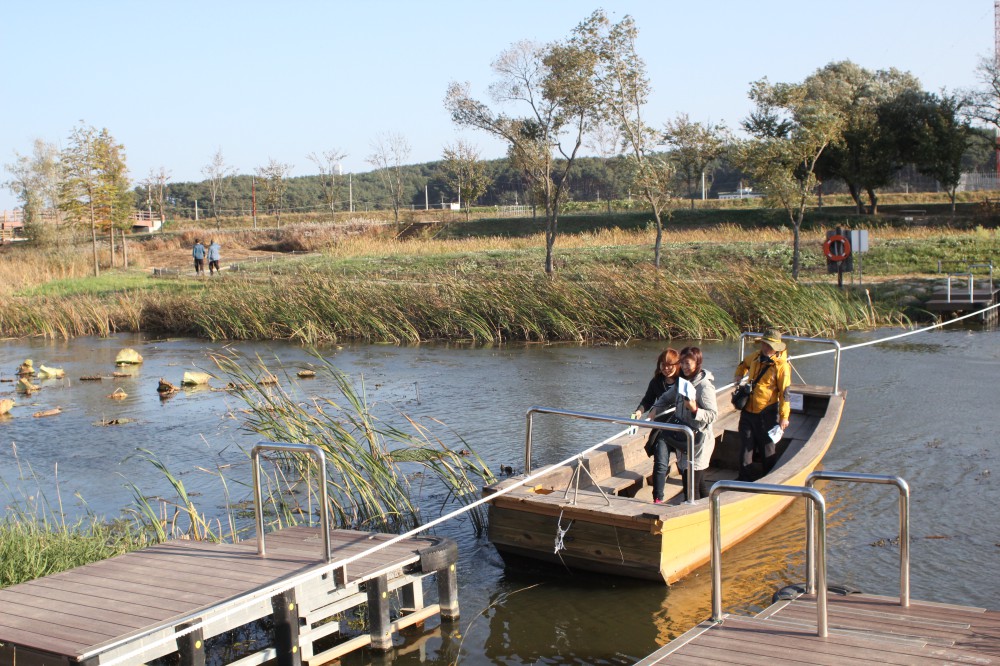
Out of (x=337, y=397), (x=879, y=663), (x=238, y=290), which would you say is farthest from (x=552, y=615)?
(x=238, y=290)

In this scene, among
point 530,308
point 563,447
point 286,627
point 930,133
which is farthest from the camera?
point 930,133

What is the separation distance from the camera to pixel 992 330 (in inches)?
861

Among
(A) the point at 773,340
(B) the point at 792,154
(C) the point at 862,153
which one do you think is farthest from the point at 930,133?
(A) the point at 773,340

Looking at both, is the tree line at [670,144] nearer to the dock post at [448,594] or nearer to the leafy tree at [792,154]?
the leafy tree at [792,154]

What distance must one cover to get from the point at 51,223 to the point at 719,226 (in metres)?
33.0

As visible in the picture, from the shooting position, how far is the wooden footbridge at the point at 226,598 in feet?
17.7

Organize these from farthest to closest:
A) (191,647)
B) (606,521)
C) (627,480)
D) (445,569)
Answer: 1. (627,480)
2. (606,521)
3. (445,569)
4. (191,647)

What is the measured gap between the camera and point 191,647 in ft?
18.7

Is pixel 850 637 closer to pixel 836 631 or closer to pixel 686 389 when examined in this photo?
pixel 836 631

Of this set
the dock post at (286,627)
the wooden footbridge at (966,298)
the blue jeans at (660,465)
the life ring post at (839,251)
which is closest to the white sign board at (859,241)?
the life ring post at (839,251)

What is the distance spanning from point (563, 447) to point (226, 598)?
7.05 m

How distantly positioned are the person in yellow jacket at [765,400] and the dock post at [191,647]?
561 cm

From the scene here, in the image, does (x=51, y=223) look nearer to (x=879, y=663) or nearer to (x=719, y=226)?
(x=719, y=226)

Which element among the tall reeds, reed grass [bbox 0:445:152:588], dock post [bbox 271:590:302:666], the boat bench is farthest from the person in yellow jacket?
the tall reeds
